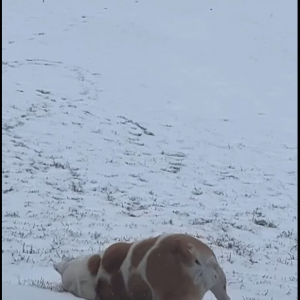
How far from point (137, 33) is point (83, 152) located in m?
9.89

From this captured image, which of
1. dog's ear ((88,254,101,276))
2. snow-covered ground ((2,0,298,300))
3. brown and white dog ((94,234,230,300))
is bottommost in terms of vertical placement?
snow-covered ground ((2,0,298,300))

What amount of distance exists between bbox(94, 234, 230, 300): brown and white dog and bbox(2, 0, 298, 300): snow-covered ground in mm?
403

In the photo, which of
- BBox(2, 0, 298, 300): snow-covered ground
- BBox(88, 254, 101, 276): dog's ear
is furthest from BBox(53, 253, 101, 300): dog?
BBox(2, 0, 298, 300): snow-covered ground

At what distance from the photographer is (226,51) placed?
1888 cm

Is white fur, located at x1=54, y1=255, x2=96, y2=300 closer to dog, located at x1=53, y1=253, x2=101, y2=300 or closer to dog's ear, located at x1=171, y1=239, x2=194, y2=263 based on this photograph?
dog, located at x1=53, y1=253, x2=101, y2=300

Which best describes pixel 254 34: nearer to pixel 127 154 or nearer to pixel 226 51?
pixel 226 51

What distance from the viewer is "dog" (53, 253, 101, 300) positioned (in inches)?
167

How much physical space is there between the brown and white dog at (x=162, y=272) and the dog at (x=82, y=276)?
0.46 ft

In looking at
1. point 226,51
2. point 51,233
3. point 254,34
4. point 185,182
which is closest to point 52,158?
point 185,182

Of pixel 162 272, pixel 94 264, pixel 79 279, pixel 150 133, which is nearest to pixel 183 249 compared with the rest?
pixel 162 272

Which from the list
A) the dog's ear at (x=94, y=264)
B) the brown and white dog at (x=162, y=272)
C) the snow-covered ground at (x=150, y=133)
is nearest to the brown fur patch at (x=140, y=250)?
the brown and white dog at (x=162, y=272)

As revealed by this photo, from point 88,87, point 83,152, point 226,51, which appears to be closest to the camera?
point 83,152

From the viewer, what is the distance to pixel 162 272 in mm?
3832

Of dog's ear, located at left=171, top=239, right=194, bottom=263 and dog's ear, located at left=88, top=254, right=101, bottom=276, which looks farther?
dog's ear, located at left=88, top=254, right=101, bottom=276
